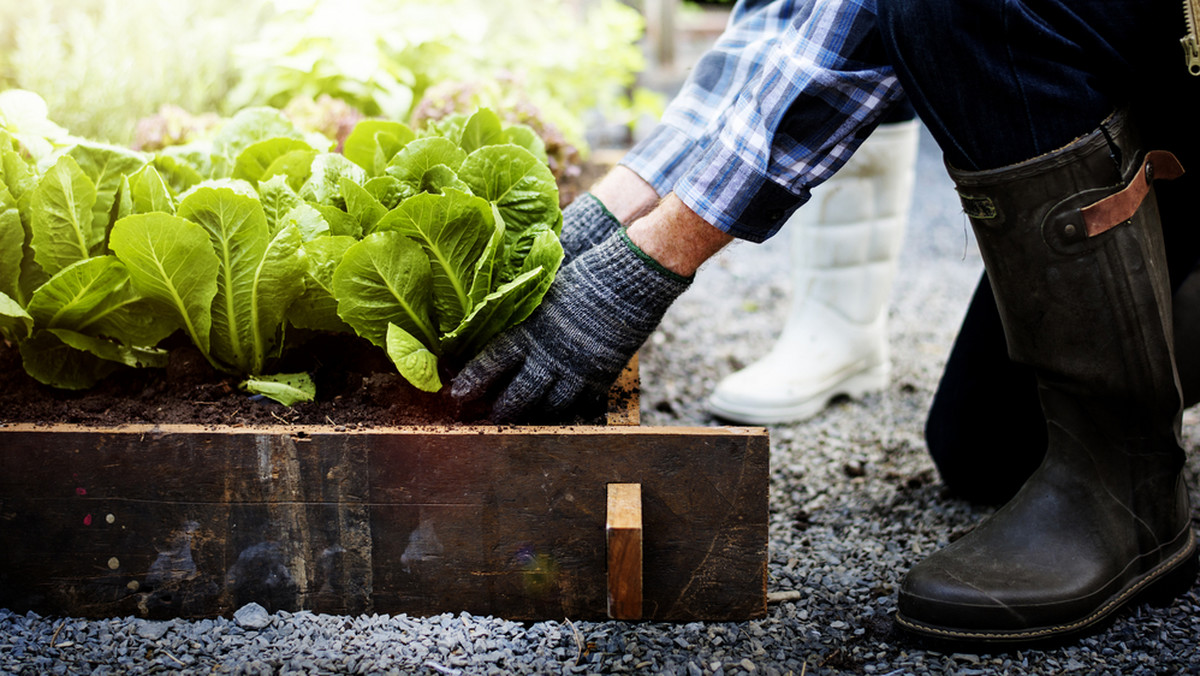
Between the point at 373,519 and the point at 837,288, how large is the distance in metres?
1.38

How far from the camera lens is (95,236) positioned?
129cm

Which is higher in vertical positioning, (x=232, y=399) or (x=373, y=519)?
(x=232, y=399)

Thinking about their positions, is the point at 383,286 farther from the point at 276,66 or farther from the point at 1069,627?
the point at 276,66

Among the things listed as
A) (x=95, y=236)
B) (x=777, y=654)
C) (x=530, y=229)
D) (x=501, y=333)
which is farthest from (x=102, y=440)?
(x=777, y=654)

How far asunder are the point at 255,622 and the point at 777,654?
0.69m

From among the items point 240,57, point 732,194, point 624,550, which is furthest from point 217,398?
point 240,57

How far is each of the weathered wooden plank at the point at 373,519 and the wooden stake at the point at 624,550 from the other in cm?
3

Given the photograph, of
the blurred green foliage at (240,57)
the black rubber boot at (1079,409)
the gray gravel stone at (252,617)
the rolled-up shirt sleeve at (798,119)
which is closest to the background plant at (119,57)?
the blurred green foliage at (240,57)

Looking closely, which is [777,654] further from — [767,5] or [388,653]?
[767,5]

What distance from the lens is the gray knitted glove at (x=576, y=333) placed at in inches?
46.4

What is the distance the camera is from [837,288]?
2117mm

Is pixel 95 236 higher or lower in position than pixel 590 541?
higher

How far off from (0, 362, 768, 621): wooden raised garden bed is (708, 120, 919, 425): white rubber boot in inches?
37.5

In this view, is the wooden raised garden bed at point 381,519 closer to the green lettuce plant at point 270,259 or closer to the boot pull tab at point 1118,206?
the green lettuce plant at point 270,259
